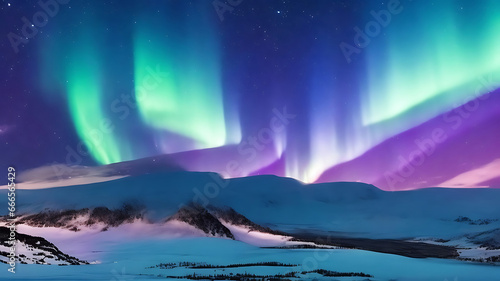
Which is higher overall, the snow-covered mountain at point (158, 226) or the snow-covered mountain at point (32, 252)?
the snow-covered mountain at point (158, 226)

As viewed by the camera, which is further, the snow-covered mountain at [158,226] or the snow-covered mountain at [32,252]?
the snow-covered mountain at [158,226]

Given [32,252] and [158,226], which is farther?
[158,226]

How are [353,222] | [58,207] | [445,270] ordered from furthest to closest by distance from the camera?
[353,222] < [58,207] < [445,270]

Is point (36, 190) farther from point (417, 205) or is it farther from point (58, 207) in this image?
point (417, 205)

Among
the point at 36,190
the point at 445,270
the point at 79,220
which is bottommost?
the point at 445,270

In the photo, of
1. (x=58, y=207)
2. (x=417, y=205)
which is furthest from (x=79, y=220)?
(x=417, y=205)

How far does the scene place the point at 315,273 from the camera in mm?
35594

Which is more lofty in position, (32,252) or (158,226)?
(158,226)

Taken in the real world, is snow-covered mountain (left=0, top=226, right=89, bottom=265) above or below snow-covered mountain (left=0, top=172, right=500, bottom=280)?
below

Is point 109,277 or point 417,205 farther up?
point 417,205

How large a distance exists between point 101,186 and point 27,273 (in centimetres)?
7967

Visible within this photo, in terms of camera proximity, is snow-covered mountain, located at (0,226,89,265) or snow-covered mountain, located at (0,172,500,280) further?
snow-covered mountain, located at (0,172,500,280)

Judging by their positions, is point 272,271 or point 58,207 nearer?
point 272,271

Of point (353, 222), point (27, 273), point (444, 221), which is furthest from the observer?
point (353, 222)
